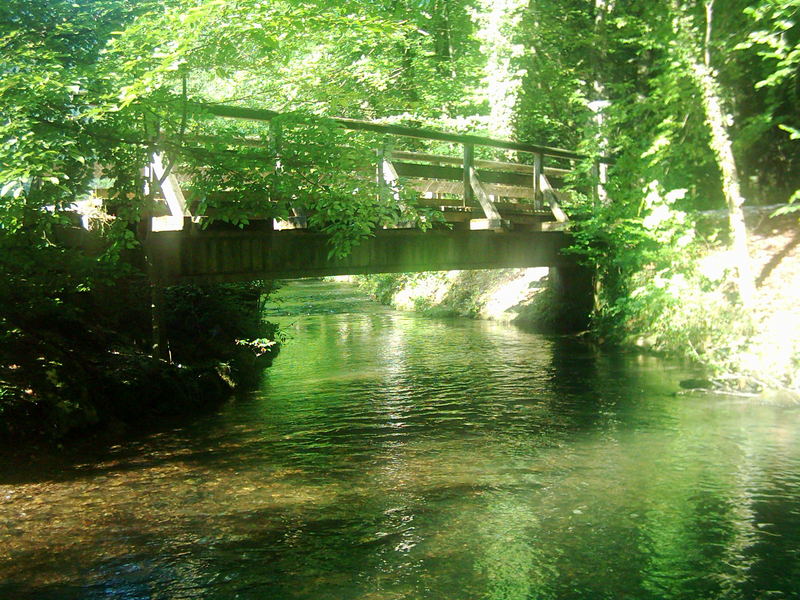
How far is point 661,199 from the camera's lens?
1377cm

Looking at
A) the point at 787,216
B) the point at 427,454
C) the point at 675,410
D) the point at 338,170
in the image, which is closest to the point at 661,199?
the point at 787,216

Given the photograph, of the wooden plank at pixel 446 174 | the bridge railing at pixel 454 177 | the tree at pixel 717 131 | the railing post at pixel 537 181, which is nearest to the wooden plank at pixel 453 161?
the bridge railing at pixel 454 177

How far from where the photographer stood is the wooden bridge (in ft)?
34.8

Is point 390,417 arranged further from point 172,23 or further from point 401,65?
point 401,65

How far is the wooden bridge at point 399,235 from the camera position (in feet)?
34.8

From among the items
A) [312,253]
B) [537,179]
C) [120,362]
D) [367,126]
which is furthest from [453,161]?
[120,362]

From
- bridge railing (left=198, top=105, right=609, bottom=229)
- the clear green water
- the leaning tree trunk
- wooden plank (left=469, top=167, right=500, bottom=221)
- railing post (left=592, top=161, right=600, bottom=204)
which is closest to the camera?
the clear green water

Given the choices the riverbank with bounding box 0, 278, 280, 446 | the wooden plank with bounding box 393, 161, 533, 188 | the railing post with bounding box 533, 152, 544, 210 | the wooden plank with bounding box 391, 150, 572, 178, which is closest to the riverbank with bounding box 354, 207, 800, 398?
the railing post with bounding box 533, 152, 544, 210

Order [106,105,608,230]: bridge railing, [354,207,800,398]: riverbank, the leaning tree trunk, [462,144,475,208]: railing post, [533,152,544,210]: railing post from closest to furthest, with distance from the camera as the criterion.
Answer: [106,105,608,230]: bridge railing < [354,207,800,398]: riverbank < the leaning tree trunk < [462,144,475,208]: railing post < [533,152,544,210]: railing post

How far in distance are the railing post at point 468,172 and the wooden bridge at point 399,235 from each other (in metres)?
0.02

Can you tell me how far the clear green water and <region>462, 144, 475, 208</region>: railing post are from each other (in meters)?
3.95

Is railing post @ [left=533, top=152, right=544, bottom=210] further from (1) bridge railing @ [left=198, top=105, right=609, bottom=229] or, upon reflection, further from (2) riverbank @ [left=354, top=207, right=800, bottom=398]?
(2) riverbank @ [left=354, top=207, right=800, bottom=398]

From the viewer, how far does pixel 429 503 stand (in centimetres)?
690

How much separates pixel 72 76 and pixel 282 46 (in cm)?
288
